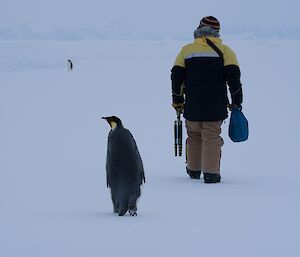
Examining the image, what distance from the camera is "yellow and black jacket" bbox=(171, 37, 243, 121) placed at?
7332 mm

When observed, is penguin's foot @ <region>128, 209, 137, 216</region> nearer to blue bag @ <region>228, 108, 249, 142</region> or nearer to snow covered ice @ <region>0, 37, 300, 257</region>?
snow covered ice @ <region>0, 37, 300, 257</region>

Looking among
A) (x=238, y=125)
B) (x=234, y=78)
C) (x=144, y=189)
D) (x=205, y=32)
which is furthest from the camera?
(x=238, y=125)

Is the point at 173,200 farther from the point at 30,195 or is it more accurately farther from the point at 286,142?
the point at 286,142

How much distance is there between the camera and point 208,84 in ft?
24.4

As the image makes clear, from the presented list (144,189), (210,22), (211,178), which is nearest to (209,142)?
(211,178)

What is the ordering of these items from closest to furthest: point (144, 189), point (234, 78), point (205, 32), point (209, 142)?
point (144, 189)
point (234, 78)
point (205, 32)
point (209, 142)

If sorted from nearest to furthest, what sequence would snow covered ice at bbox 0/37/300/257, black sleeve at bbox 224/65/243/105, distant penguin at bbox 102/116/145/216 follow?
1. snow covered ice at bbox 0/37/300/257
2. distant penguin at bbox 102/116/145/216
3. black sleeve at bbox 224/65/243/105

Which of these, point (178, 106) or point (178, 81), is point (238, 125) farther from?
point (178, 81)

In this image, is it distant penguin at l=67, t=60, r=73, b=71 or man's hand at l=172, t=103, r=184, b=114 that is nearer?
man's hand at l=172, t=103, r=184, b=114

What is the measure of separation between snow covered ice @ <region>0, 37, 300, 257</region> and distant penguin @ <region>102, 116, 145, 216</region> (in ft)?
0.42

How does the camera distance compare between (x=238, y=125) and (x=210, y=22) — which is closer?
(x=210, y=22)

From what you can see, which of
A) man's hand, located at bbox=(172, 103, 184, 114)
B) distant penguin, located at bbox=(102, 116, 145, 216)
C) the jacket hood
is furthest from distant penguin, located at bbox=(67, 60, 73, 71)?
distant penguin, located at bbox=(102, 116, 145, 216)

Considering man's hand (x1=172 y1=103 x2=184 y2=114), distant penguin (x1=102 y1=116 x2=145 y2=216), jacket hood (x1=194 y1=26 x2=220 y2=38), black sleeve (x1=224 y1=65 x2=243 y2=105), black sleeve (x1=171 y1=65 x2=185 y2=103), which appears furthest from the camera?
man's hand (x1=172 y1=103 x2=184 y2=114)

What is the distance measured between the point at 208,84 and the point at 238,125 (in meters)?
0.54
